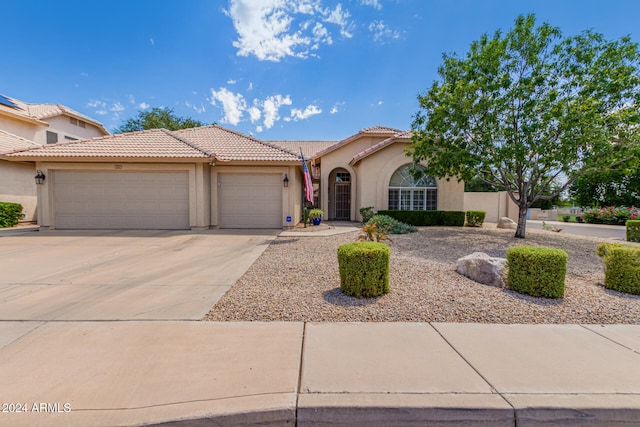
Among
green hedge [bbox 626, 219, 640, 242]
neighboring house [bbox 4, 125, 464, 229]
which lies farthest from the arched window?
green hedge [bbox 626, 219, 640, 242]

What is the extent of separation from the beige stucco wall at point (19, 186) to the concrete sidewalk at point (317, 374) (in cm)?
1602

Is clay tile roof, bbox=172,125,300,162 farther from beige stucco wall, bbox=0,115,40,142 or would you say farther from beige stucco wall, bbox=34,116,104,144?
beige stucco wall, bbox=34,116,104,144

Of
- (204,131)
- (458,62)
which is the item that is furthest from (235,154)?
(458,62)

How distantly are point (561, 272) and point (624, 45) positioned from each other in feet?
32.7

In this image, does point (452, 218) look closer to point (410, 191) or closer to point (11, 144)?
point (410, 191)

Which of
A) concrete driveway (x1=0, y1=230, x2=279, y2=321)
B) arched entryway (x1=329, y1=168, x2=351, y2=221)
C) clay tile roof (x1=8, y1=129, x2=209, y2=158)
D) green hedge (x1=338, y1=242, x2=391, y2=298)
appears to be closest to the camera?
concrete driveway (x1=0, y1=230, x2=279, y2=321)

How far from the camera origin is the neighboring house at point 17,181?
13586mm

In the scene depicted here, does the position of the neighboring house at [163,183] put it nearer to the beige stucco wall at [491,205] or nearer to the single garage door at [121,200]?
the single garage door at [121,200]

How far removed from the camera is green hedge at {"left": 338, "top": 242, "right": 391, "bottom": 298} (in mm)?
4211

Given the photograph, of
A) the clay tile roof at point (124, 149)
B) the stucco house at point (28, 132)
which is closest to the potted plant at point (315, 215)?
the clay tile roof at point (124, 149)

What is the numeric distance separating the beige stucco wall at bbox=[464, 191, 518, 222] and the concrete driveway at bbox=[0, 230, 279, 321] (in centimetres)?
1600

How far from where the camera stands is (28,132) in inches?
736

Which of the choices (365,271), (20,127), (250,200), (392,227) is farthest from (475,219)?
(20,127)

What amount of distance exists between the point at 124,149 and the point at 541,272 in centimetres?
1438
